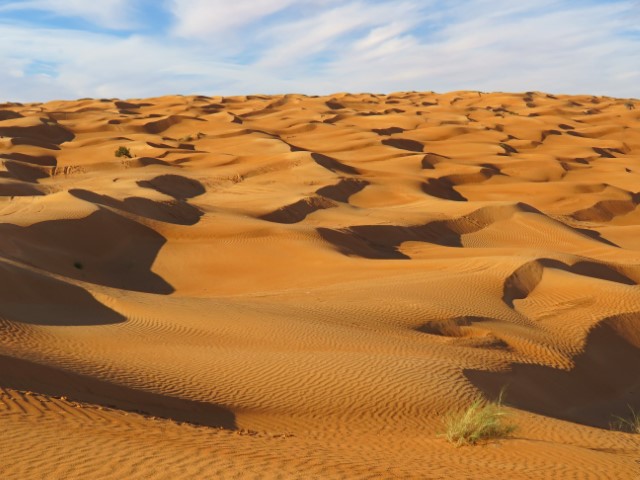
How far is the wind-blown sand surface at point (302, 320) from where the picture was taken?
6754 mm

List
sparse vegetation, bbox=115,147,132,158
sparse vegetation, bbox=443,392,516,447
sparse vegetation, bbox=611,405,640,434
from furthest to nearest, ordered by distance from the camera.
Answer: sparse vegetation, bbox=115,147,132,158 < sparse vegetation, bbox=611,405,640,434 < sparse vegetation, bbox=443,392,516,447

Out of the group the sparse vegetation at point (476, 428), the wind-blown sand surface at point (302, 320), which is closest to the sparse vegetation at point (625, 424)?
the wind-blown sand surface at point (302, 320)

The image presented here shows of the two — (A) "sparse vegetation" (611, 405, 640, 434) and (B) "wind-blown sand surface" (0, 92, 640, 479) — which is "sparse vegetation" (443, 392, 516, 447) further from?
(A) "sparse vegetation" (611, 405, 640, 434)

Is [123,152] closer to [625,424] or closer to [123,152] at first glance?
[123,152]

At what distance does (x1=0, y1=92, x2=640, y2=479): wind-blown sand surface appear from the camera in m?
6.75

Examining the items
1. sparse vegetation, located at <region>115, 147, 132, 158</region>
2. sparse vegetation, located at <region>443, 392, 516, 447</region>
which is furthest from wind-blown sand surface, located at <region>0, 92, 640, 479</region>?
sparse vegetation, located at <region>115, 147, 132, 158</region>

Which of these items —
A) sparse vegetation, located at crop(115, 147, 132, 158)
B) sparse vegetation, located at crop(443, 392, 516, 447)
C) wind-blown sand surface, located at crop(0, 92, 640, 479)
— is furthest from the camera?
sparse vegetation, located at crop(115, 147, 132, 158)

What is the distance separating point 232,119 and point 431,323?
4477 cm

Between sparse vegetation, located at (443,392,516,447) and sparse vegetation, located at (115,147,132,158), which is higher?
sparse vegetation, located at (115,147,132,158)

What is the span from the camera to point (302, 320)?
1241 cm

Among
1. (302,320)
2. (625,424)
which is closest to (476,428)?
(625,424)

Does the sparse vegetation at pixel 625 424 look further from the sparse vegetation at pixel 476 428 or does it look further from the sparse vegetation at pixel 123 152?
the sparse vegetation at pixel 123 152

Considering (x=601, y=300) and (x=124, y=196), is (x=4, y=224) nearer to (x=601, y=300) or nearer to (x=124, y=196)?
(x=124, y=196)

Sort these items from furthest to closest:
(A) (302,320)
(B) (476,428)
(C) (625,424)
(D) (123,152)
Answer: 1. (D) (123,152)
2. (A) (302,320)
3. (C) (625,424)
4. (B) (476,428)
